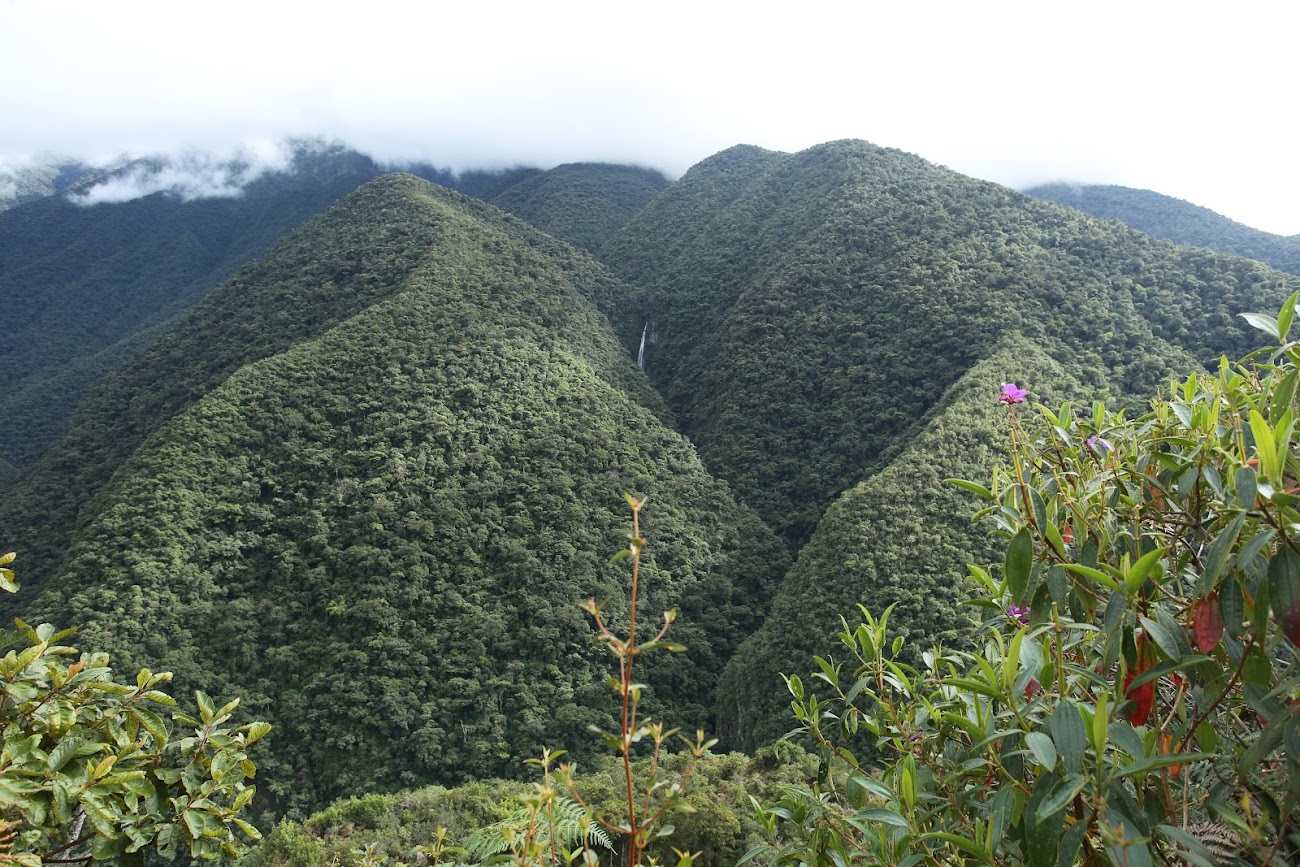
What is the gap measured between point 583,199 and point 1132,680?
111733mm

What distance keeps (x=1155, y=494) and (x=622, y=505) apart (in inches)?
1468

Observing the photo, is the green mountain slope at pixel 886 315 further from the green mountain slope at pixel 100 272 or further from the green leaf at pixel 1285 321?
the green mountain slope at pixel 100 272

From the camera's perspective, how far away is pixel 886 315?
50469 millimetres

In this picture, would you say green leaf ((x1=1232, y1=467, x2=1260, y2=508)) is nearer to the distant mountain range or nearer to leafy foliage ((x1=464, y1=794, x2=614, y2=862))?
leafy foliage ((x1=464, y1=794, x2=614, y2=862))

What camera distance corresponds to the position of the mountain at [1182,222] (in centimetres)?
5797

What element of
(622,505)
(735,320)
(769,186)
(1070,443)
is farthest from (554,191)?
(1070,443)

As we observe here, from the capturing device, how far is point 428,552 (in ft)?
109

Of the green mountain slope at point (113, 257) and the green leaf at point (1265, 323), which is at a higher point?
the green leaf at point (1265, 323)

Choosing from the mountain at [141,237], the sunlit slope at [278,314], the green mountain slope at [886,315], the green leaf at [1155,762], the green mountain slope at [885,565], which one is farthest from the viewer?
the mountain at [141,237]

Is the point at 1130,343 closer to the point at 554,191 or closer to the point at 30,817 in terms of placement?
the point at 30,817

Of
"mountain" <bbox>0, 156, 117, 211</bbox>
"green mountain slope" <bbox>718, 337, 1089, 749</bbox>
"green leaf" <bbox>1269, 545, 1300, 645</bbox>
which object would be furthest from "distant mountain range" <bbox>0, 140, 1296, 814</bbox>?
"mountain" <bbox>0, 156, 117, 211</bbox>

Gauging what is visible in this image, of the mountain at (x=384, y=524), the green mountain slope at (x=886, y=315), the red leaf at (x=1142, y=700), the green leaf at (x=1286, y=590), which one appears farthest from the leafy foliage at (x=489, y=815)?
the green mountain slope at (x=886, y=315)

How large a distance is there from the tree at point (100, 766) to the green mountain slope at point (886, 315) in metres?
40.0

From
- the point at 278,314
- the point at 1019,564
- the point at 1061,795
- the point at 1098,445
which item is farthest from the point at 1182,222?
the point at 1061,795
